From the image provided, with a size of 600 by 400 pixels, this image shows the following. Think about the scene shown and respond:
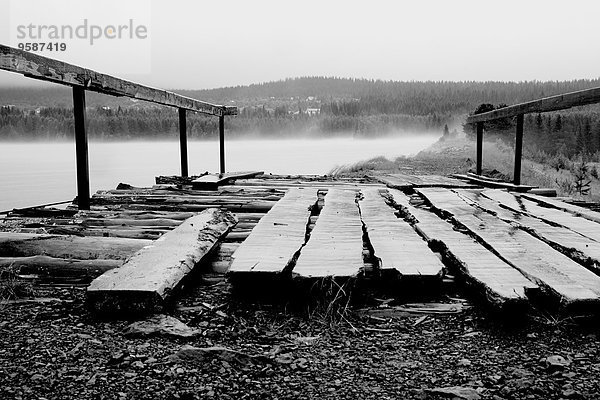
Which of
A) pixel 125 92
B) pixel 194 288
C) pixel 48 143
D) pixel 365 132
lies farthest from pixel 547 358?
pixel 365 132

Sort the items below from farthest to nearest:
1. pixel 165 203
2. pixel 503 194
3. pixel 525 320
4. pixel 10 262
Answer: pixel 503 194, pixel 165 203, pixel 10 262, pixel 525 320

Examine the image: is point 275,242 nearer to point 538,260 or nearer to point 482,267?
point 482,267

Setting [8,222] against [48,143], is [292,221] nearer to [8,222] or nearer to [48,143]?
[8,222]

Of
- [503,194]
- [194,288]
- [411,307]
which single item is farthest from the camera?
[503,194]

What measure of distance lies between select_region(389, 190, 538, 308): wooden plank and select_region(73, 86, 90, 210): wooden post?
2.66 m

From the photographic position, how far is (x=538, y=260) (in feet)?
7.61

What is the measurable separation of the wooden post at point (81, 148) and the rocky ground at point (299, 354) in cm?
235

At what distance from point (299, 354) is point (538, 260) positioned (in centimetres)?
120

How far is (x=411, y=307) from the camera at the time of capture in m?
2.06

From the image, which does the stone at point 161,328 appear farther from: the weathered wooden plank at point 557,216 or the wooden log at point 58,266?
the weathered wooden plank at point 557,216

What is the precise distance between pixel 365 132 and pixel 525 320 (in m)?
35.5

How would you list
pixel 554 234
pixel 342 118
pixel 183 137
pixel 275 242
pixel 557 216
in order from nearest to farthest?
pixel 275 242
pixel 554 234
pixel 557 216
pixel 183 137
pixel 342 118

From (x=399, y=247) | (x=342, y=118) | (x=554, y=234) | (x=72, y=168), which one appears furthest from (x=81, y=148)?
(x=342, y=118)

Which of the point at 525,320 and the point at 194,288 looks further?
the point at 194,288
